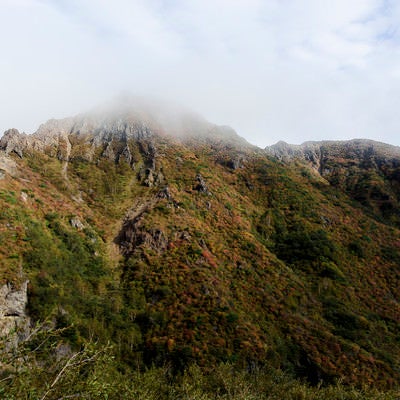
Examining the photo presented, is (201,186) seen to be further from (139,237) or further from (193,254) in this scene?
(193,254)

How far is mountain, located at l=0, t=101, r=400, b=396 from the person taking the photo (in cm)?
4816

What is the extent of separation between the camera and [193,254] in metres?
67.0

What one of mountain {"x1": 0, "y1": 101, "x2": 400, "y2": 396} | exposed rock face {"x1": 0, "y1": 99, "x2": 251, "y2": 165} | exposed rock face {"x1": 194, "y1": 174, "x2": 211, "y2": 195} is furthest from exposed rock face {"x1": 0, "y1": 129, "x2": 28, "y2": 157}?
exposed rock face {"x1": 194, "y1": 174, "x2": 211, "y2": 195}

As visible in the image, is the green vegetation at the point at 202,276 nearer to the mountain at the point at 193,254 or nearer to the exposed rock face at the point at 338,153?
the mountain at the point at 193,254

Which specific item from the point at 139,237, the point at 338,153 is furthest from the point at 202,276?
the point at 338,153

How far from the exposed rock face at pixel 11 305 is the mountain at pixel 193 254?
7.8 inches

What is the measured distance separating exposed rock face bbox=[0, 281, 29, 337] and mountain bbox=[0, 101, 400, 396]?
20 cm

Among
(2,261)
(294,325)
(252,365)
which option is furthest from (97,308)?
(294,325)

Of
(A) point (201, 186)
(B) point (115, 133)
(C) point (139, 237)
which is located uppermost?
(B) point (115, 133)

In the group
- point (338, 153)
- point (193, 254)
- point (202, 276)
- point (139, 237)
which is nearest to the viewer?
point (202, 276)

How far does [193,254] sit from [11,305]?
1427 inches

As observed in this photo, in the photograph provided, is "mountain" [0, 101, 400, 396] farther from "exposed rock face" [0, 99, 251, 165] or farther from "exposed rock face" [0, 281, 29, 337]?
"exposed rock face" [0, 99, 251, 165]

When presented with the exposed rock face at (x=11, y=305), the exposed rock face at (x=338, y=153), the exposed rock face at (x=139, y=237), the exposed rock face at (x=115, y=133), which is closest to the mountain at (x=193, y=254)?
the exposed rock face at (x=11, y=305)

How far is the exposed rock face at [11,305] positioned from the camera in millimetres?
37969
